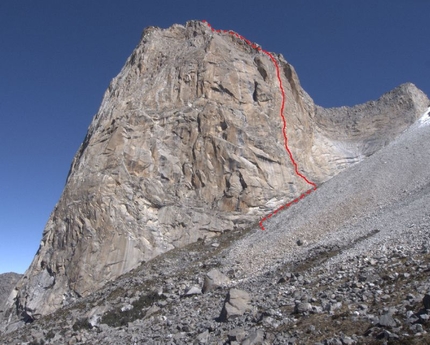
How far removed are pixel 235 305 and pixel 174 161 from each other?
1070 inches

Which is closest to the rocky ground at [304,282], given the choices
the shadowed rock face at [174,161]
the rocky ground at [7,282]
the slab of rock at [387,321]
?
the slab of rock at [387,321]

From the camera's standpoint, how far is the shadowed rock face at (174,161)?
111 ft

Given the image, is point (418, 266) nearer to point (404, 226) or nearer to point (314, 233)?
point (404, 226)

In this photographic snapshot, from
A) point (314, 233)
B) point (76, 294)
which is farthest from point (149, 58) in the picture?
point (314, 233)

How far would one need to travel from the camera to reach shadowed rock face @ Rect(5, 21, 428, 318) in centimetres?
3388

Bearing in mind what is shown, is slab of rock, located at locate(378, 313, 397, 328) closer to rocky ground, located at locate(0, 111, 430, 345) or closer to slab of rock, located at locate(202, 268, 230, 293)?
rocky ground, located at locate(0, 111, 430, 345)

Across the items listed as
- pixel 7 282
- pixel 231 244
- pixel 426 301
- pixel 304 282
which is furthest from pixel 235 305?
pixel 7 282

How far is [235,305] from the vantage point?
46.3 ft

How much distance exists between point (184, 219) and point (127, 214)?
4.98 meters

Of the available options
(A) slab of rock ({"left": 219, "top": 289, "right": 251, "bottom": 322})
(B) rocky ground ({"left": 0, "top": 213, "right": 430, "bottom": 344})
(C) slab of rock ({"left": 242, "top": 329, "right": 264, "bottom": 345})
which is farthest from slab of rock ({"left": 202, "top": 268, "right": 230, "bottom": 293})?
(C) slab of rock ({"left": 242, "top": 329, "right": 264, "bottom": 345})

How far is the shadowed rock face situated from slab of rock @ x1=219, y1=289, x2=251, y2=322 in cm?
1942

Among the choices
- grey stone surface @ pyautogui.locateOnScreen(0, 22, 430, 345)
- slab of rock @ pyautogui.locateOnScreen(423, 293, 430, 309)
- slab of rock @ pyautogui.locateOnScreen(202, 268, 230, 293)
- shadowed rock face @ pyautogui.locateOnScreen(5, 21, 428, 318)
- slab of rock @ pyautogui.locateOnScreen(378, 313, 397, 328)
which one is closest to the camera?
slab of rock @ pyautogui.locateOnScreen(378, 313, 397, 328)

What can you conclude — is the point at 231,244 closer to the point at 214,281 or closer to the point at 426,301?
the point at 214,281

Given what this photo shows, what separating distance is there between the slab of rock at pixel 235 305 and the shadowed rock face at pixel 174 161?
19.4 meters
